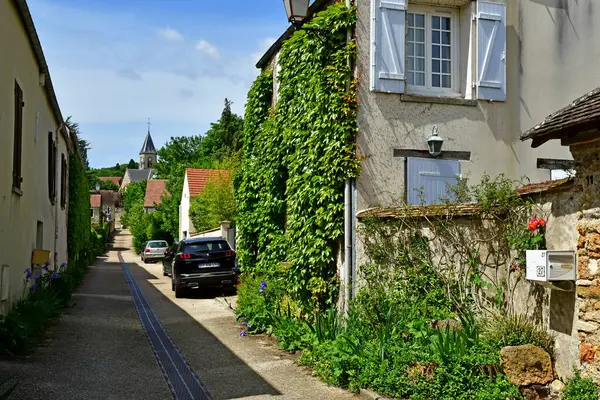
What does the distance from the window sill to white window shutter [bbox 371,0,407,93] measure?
0.60 ft

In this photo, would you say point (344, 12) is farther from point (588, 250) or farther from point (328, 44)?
point (588, 250)

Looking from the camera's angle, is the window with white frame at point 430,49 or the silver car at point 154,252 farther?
the silver car at point 154,252

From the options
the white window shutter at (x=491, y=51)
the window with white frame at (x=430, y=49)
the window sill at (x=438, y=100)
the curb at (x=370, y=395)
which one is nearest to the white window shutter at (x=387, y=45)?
the window sill at (x=438, y=100)

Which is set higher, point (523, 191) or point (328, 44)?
point (328, 44)

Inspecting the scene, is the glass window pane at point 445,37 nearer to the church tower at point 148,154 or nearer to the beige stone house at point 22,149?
the beige stone house at point 22,149

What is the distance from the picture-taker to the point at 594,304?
5984 millimetres

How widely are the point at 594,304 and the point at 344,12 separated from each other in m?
6.43

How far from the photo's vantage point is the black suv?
58.3 ft

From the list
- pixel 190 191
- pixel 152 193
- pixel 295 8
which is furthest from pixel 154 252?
pixel 152 193

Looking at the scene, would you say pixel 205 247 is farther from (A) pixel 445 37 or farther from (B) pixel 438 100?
(A) pixel 445 37

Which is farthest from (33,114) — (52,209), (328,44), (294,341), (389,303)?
(389,303)

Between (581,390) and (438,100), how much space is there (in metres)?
6.14

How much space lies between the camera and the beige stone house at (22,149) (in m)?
9.77

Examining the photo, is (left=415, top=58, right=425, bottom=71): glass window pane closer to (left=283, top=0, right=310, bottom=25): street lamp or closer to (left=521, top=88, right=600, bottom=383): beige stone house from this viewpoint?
(left=283, top=0, right=310, bottom=25): street lamp
